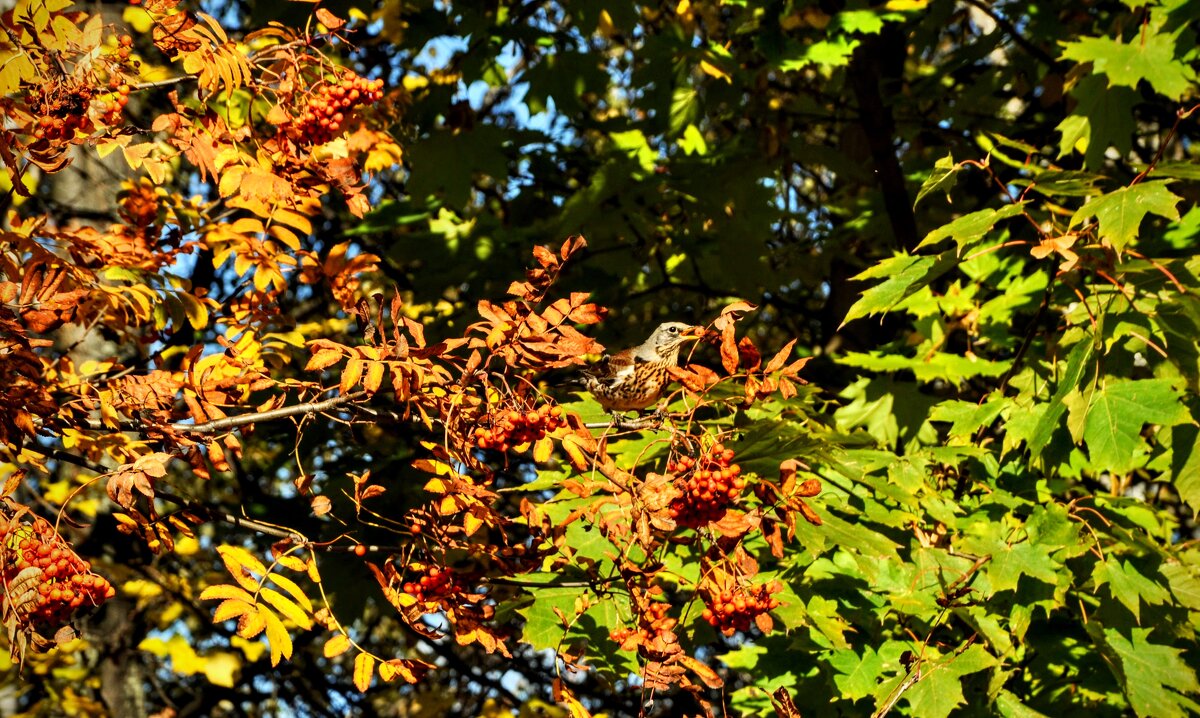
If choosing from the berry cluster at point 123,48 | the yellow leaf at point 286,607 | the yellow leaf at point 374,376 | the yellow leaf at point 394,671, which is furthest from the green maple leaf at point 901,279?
the berry cluster at point 123,48

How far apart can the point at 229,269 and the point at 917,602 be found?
5.85 metres

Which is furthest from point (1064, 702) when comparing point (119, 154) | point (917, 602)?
point (119, 154)

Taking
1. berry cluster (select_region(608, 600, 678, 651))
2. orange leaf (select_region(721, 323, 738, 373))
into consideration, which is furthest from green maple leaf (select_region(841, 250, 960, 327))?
berry cluster (select_region(608, 600, 678, 651))

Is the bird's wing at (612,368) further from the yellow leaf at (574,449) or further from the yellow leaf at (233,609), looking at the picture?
the yellow leaf at (233,609)

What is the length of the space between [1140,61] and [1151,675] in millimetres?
2497

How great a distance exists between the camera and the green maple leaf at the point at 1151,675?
3623 millimetres

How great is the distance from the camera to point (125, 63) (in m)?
2.96

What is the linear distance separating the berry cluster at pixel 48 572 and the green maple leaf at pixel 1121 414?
2.87 m

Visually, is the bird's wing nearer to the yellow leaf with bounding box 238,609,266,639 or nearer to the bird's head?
the bird's head

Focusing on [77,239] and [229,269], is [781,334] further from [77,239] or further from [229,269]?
[77,239]

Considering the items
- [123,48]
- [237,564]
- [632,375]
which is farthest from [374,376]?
[632,375]

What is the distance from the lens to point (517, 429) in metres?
2.50

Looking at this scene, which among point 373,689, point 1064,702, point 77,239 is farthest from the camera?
point 373,689

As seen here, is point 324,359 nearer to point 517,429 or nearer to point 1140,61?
point 517,429
